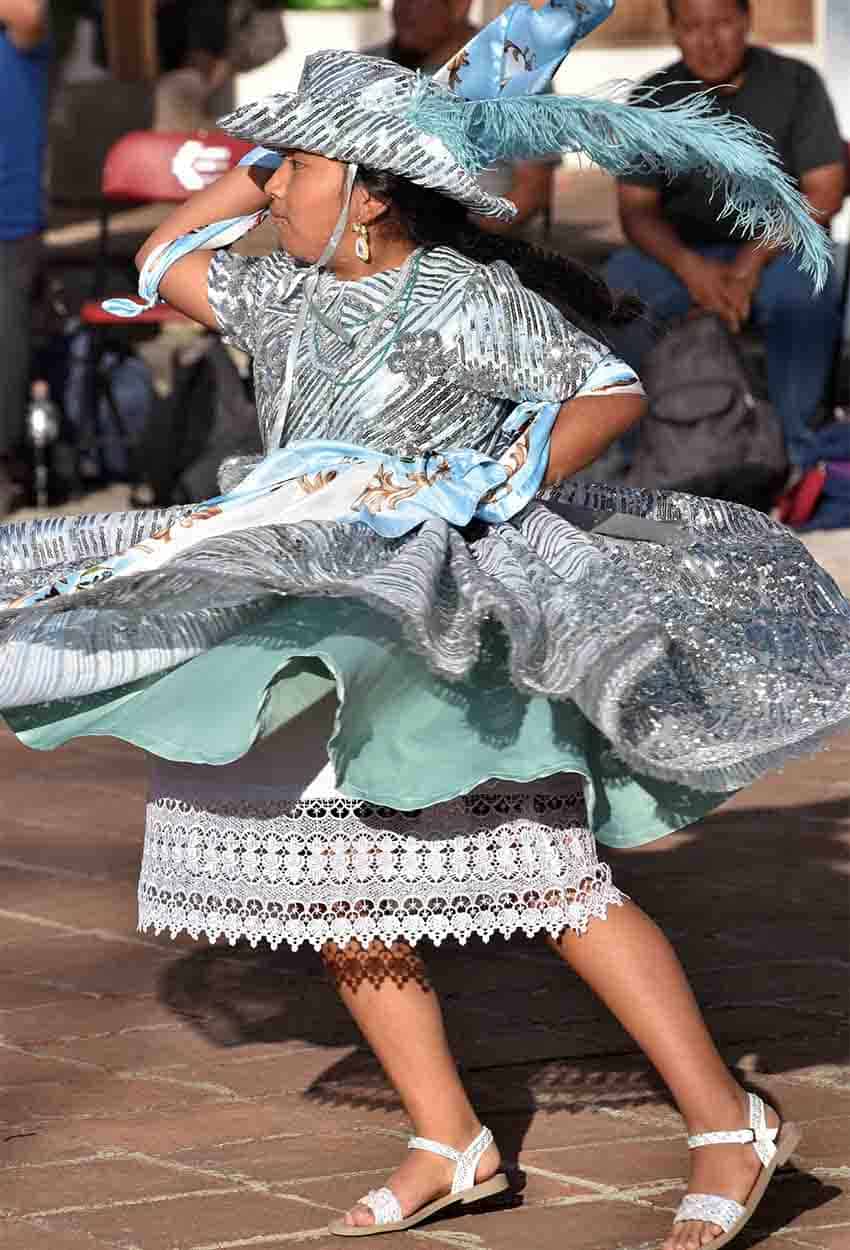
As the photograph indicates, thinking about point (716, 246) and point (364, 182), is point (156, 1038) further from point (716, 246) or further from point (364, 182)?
point (716, 246)

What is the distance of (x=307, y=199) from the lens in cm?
312

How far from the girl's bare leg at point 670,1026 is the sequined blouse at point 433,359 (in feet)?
2.24

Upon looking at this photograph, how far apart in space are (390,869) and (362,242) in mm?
839

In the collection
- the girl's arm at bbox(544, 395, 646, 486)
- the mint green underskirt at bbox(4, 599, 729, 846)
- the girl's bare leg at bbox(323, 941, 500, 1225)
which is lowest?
the girl's bare leg at bbox(323, 941, 500, 1225)

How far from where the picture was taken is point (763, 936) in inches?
169

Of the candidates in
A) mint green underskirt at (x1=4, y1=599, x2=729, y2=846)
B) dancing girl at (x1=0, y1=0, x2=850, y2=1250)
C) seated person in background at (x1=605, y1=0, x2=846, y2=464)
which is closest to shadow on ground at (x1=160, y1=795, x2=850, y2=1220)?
dancing girl at (x1=0, y1=0, x2=850, y2=1250)

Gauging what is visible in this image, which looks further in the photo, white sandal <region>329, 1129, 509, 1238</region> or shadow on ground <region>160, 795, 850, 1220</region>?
shadow on ground <region>160, 795, 850, 1220</region>

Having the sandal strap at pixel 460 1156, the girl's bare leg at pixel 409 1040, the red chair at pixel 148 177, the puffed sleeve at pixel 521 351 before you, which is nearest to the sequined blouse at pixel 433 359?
the puffed sleeve at pixel 521 351

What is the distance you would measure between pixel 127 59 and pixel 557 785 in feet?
40.5

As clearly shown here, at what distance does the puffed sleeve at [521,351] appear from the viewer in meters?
3.08

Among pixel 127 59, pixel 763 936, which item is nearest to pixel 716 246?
pixel 763 936

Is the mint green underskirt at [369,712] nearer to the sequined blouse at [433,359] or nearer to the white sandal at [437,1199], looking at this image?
the sequined blouse at [433,359]

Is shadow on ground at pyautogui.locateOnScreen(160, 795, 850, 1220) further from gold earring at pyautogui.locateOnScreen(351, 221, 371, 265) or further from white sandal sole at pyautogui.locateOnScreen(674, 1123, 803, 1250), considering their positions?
gold earring at pyautogui.locateOnScreen(351, 221, 371, 265)

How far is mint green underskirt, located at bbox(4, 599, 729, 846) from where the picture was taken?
2807mm
